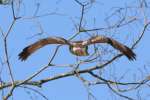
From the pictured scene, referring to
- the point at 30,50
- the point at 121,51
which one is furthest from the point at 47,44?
the point at 121,51

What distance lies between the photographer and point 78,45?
9.05 meters

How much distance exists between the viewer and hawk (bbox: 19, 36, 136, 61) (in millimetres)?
8992

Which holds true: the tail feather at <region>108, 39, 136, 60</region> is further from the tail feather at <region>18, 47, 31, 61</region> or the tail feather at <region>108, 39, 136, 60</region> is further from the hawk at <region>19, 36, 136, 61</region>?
the tail feather at <region>18, 47, 31, 61</region>

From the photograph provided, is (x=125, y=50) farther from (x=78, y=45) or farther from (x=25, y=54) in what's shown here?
(x=25, y=54)

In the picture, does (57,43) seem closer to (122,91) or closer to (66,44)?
(66,44)

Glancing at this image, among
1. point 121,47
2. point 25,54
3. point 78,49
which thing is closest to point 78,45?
point 78,49

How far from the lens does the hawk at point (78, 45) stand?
8.99m

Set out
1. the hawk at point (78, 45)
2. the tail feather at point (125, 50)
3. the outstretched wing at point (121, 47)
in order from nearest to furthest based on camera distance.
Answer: the hawk at point (78, 45) → the outstretched wing at point (121, 47) → the tail feather at point (125, 50)

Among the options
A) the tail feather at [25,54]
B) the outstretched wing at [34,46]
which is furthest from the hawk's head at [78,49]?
the tail feather at [25,54]

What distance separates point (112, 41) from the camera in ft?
30.5

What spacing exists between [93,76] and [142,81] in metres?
0.66

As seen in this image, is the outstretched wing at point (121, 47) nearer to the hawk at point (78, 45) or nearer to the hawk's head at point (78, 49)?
the hawk at point (78, 45)

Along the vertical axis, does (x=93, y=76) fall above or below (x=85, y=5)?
below

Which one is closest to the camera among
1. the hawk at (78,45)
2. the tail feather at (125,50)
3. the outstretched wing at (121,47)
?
the hawk at (78,45)
